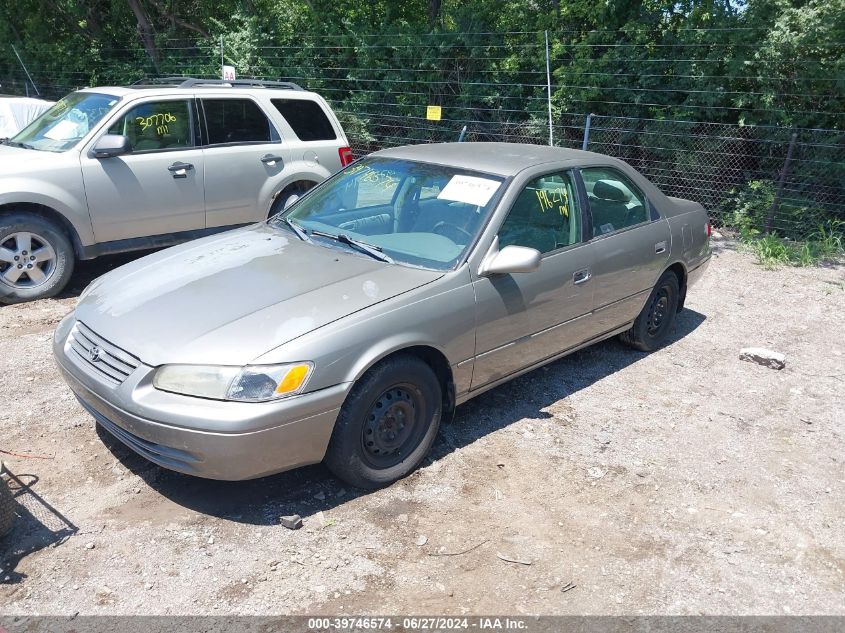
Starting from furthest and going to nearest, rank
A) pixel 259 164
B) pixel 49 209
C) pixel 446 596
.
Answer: pixel 259 164 → pixel 49 209 → pixel 446 596

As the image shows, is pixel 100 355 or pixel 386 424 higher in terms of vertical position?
pixel 100 355

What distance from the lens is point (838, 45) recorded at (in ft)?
29.7

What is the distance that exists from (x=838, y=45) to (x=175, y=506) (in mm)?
9265

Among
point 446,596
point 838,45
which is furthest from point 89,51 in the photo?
point 446,596

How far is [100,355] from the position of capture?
3.76m

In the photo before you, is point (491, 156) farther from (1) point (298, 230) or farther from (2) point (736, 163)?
(2) point (736, 163)

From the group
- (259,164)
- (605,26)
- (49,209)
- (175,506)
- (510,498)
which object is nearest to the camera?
(175,506)

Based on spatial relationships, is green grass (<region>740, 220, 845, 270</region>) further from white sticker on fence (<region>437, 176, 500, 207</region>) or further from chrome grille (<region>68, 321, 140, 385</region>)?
chrome grille (<region>68, 321, 140, 385</region>)

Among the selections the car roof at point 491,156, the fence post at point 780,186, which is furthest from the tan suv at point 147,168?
the fence post at point 780,186

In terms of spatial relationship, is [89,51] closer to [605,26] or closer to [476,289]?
[605,26]

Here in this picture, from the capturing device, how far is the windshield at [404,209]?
4.41m

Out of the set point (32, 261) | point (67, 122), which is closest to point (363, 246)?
point (32, 261)

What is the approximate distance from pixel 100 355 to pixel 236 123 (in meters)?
4.45

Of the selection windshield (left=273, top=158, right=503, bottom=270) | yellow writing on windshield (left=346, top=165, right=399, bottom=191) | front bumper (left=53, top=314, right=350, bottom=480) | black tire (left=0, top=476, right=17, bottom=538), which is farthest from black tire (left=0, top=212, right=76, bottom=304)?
black tire (left=0, top=476, right=17, bottom=538)
